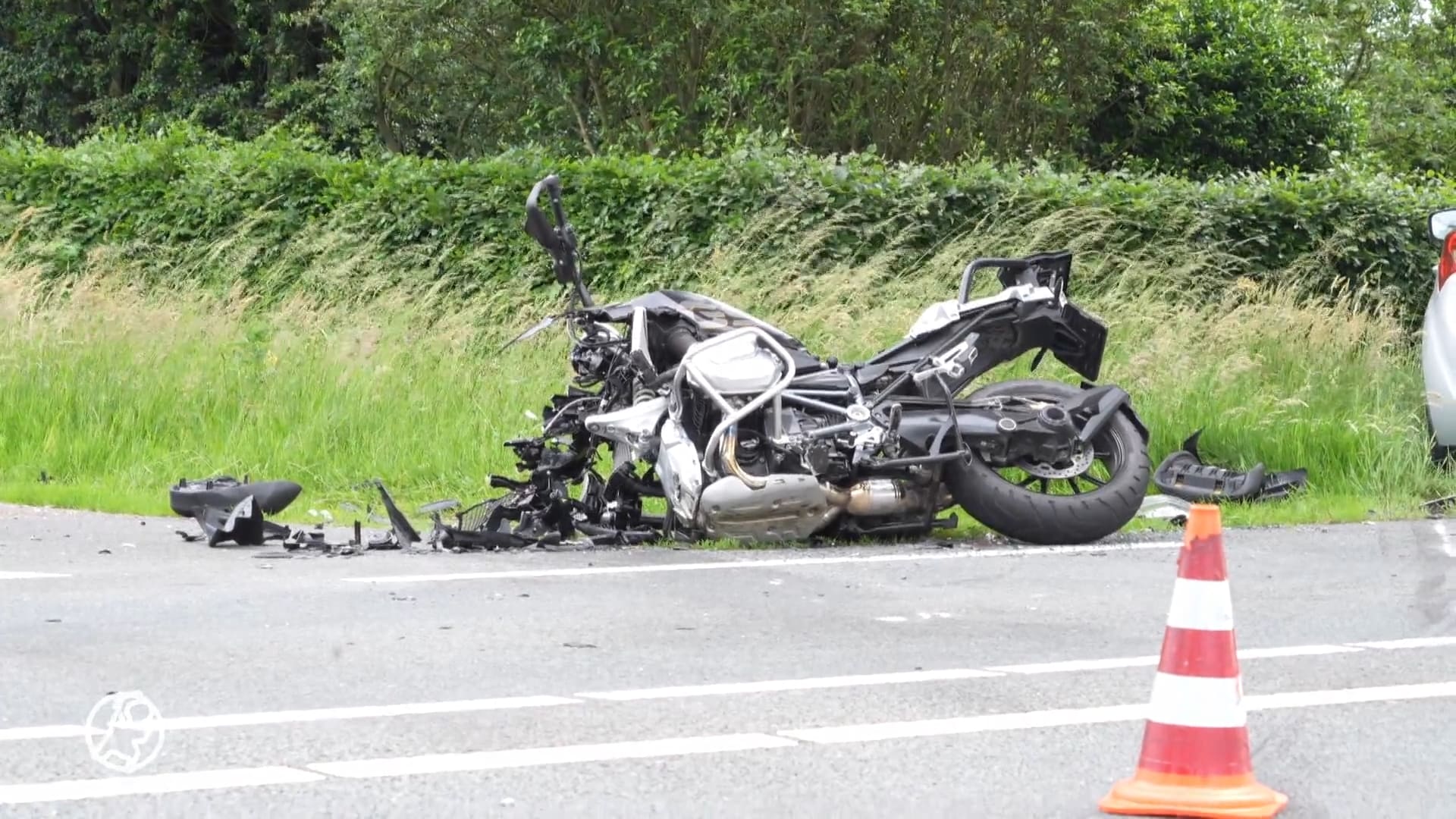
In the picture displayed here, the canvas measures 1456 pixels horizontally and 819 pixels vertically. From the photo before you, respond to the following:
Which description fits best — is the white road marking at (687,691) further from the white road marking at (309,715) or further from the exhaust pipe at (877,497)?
the exhaust pipe at (877,497)

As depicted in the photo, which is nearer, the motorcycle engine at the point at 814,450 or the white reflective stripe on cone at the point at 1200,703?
the white reflective stripe on cone at the point at 1200,703

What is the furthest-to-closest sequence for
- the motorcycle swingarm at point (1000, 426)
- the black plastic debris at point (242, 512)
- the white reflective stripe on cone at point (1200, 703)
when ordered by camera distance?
1. the black plastic debris at point (242, 512)
2. the motorcycle swingarm at point (1000, 426)
3. the white reflective stripe on cone at point (1200, 703)

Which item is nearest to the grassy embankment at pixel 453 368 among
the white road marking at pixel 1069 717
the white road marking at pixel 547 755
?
the white road marking at pixel 1069 717

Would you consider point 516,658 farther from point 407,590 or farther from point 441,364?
point 441,364

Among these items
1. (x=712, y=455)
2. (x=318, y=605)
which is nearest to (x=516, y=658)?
(x=318, y=605)

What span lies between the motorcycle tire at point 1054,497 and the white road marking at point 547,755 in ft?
13.2

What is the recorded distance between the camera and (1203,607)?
471 centimetres

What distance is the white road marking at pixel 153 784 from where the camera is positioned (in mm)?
4535

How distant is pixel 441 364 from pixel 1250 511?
592 centimetres

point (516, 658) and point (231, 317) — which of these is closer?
point (516, 658)

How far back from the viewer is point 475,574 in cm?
830

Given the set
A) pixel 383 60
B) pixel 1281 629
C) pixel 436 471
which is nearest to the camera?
pixel 1281 629

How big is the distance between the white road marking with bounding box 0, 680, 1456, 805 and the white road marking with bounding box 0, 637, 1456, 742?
53cm

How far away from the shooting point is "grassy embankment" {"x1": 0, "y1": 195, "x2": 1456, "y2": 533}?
38.5 ft
